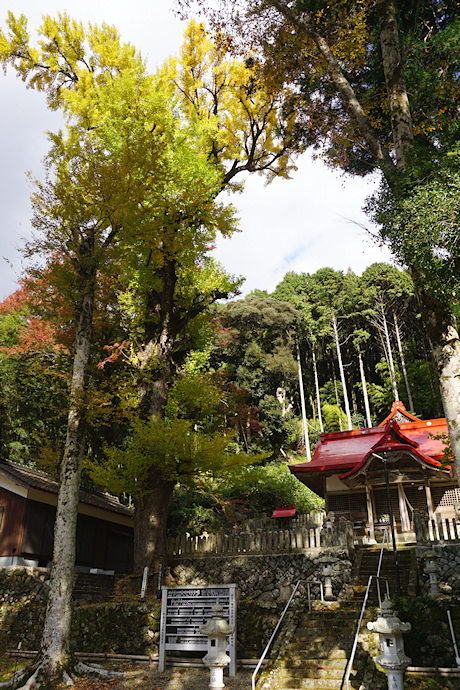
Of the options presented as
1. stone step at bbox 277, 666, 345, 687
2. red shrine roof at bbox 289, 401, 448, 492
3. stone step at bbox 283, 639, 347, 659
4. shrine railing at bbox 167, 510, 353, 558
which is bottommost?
stone step at bbox 277, 666, 345, 687

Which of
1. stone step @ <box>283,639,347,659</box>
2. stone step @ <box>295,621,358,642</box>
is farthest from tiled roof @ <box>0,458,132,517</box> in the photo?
stone step @ <box>283,639,347,659</box>

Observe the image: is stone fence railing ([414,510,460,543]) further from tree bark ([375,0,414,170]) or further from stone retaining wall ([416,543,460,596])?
tree bark ([375,0,414,170])

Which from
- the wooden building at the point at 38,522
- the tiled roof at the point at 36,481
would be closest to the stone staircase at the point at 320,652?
the wooden building at the point at 38,522

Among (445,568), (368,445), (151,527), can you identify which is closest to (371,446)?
(368,445)

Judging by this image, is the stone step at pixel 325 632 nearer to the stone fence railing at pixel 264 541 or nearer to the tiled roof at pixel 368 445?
the stone fence railing at pixel 264 541

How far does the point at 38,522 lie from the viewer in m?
14.6

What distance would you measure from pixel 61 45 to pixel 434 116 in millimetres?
11334

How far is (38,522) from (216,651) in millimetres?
9457

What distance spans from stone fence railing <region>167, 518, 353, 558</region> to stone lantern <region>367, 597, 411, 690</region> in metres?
6.55

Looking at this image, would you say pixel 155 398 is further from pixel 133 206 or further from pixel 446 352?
pixel 446 352

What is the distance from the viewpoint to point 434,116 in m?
10.6

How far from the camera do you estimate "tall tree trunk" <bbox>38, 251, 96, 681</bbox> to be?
327 inches

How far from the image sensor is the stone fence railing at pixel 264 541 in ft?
43.6

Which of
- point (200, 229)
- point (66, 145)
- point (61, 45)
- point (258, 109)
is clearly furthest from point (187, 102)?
point (66, 145)
